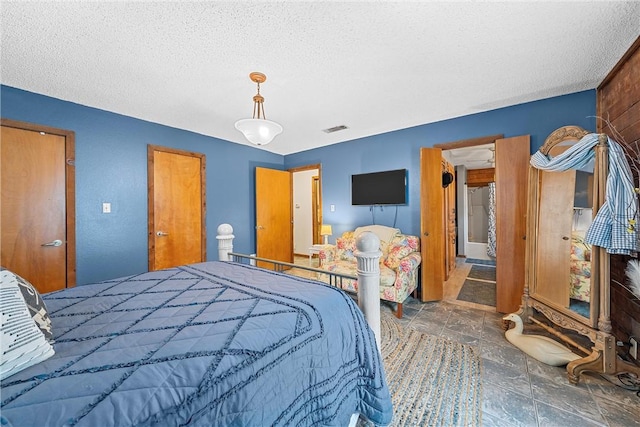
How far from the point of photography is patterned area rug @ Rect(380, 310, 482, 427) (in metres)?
1.43

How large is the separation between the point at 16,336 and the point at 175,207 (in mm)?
2938

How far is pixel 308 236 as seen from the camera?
6.34 meters

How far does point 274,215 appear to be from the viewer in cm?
468

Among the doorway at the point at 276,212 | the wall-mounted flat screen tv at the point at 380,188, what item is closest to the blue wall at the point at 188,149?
the wall-mounted flat screen tv at the point at 380,188

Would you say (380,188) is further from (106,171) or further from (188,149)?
(106,171)

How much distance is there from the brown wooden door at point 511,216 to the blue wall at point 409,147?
0.74 ft

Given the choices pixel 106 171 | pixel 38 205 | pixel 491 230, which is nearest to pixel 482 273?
pixel 491 230

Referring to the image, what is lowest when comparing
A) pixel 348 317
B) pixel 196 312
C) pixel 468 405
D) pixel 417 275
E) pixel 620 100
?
pixel 468 405

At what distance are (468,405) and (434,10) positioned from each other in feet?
7.91

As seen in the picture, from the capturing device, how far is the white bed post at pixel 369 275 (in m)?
1.35

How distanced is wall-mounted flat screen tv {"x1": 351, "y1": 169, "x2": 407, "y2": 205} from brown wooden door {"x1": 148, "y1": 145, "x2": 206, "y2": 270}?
94.6 inches

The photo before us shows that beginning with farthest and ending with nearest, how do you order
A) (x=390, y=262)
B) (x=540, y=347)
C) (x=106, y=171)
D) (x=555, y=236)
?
(x=390, y=262) < (x=106, y=171) < (x=555, y=236) < (x=540, y=347)

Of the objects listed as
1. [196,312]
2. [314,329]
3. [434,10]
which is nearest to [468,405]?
[314,329]

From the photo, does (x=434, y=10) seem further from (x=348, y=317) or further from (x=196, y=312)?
(x=196, y=312)
